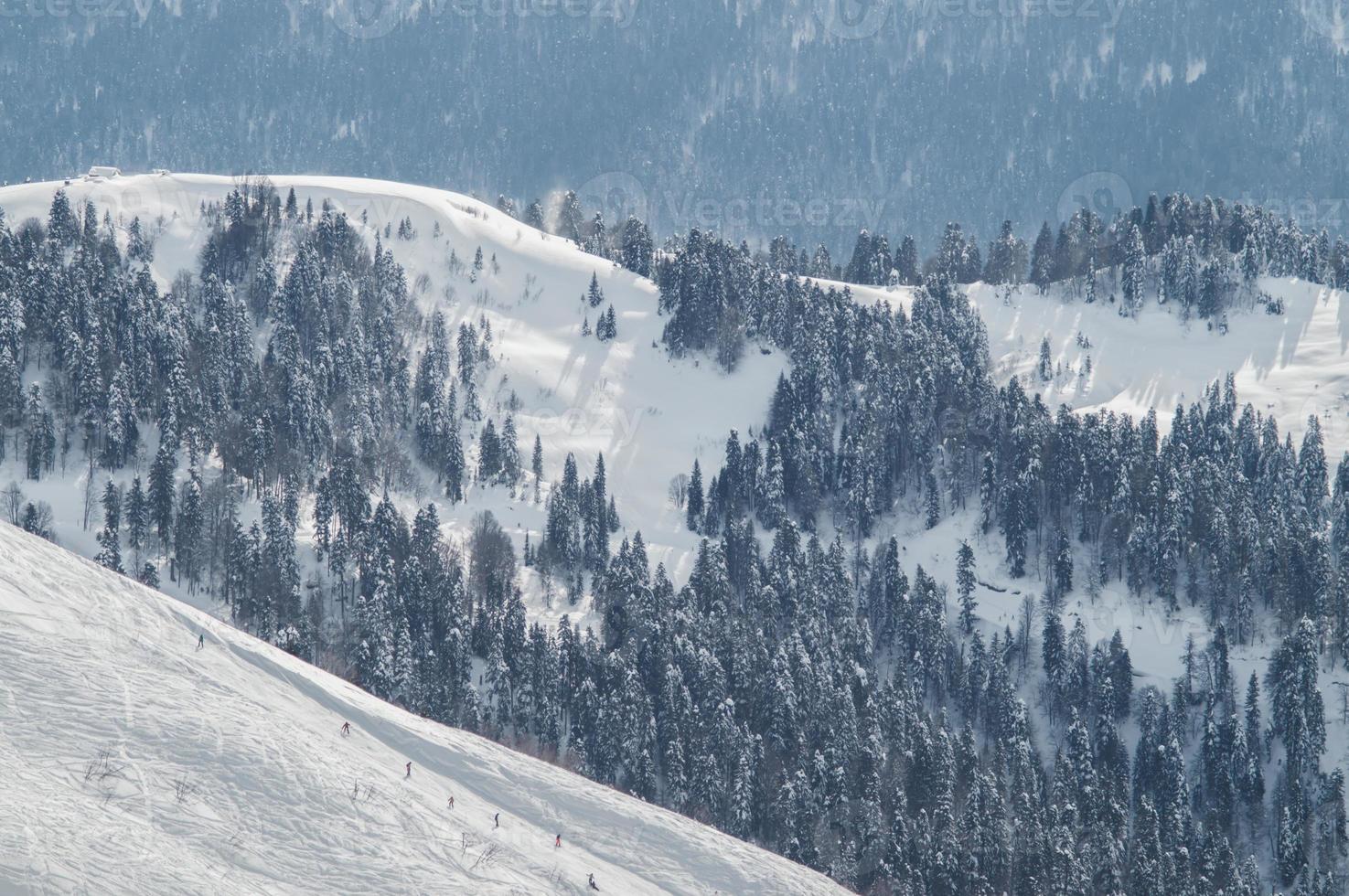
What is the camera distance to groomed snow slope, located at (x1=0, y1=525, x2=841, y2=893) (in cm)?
5472

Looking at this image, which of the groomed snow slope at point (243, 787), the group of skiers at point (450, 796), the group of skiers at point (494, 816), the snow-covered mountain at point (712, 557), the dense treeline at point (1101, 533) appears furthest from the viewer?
the snow-covered mountain at point (712, 557)

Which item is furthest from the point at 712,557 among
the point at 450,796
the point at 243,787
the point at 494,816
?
the point at 243,787

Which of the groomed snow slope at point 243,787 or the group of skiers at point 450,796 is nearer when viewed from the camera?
the groomed snow slope at point 243,787

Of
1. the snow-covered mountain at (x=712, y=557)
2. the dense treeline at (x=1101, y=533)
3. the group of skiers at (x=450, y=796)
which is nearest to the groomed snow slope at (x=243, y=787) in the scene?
the group of skiers at (x=450, y=796)

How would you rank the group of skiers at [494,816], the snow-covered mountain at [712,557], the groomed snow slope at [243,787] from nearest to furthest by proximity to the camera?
1. the groomed snow slope at [243,787]
2. the group of skiers at [494,816]
3. the snow-covered mountain at [712,557]

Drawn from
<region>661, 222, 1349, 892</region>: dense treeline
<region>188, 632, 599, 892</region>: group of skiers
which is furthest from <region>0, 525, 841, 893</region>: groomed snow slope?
<region>661, 222, 1349, 892</region>: dense treeline

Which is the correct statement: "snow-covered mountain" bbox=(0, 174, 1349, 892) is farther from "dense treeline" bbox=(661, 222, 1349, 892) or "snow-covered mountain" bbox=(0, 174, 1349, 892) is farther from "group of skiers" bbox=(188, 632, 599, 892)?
"group of skiers" bbox=(188, 632, 599, 892)

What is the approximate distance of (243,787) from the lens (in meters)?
61.9

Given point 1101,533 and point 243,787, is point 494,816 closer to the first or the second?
point 243,787

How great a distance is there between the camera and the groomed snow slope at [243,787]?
180 feet

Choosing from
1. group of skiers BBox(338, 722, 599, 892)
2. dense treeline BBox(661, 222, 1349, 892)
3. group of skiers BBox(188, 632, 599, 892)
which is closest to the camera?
group of skiers BBox(338, 722, 599, 892)

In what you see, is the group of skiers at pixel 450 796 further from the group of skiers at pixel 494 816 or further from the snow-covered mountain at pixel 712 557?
the snow-covered mountain at pixel 712 557

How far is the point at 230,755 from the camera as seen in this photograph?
6350 centimetres

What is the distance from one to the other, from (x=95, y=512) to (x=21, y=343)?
30.1 metres
